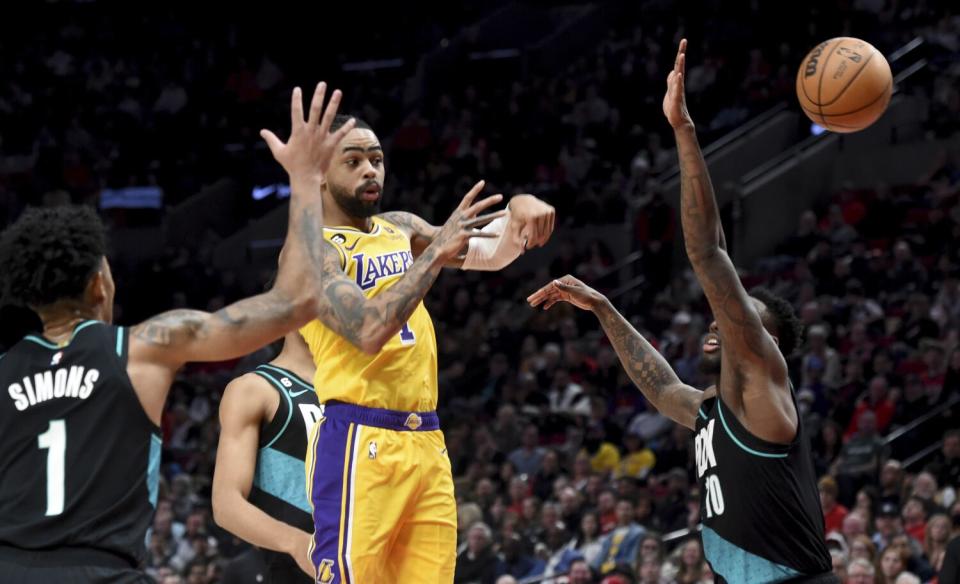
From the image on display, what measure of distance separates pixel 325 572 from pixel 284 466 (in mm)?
1019

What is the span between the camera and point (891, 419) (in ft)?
41.2

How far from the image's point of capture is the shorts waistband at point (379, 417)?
5504 mm

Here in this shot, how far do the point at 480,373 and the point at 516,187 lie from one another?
13.2ft

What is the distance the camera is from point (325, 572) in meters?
5.39

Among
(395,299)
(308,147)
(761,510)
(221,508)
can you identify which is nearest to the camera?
(308,147)

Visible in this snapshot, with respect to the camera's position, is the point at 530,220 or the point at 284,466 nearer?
the point at 530,220

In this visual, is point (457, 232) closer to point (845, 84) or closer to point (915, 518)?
point (845, 84)

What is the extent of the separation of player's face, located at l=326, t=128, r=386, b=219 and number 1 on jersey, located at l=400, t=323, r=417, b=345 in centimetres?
56

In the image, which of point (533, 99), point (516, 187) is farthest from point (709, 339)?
point (533, 99)

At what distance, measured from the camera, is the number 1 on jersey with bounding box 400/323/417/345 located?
5.58 meters

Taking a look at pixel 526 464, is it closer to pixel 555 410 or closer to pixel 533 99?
pixel 555 410

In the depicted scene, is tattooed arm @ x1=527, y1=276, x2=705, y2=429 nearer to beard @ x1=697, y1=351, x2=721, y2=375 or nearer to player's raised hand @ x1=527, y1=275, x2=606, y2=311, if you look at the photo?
player's raised hand @ x1=527, y1=275, x2=606, y2=311

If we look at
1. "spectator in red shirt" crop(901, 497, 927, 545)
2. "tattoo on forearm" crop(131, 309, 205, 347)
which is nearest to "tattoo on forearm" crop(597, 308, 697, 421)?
"tattoo on forearm" crop(131, 309, 205, 347)

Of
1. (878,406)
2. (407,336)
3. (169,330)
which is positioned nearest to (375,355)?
(407,336)
